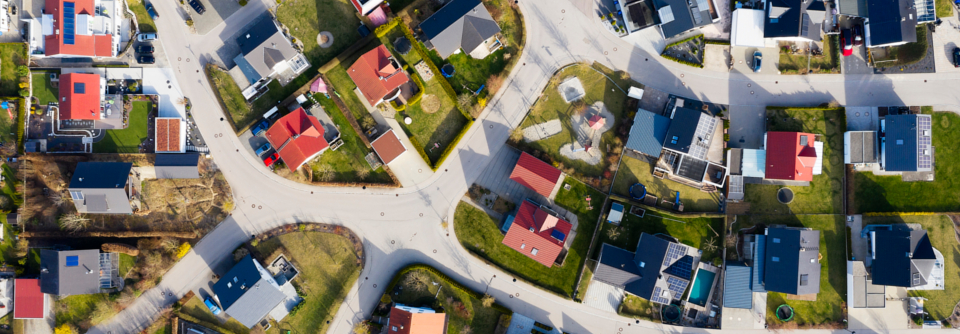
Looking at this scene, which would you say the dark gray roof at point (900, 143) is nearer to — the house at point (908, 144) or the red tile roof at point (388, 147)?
the house at point (908, 144)

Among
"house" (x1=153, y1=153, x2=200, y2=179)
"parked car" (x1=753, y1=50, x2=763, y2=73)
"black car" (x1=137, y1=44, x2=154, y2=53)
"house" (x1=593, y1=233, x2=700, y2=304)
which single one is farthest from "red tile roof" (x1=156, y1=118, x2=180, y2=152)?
"parked car" (x1=753, y1=50, x2=763, y2=73)

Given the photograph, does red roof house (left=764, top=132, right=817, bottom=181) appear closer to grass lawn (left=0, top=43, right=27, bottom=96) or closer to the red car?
the red car

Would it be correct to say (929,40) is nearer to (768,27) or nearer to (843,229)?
(768,27)

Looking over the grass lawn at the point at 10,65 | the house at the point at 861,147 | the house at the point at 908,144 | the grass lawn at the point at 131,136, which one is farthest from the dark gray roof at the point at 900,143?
the grass lawn at the point at 10,65

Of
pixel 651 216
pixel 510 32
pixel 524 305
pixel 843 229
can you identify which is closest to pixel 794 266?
pixel 843 229

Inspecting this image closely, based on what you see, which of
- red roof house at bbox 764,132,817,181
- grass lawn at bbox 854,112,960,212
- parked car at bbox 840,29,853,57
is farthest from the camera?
grass lawn at bbox 854,112,960,212

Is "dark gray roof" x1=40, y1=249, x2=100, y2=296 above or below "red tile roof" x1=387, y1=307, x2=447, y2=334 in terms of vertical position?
above

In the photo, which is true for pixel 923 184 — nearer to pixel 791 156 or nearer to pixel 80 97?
pixel 791 156
